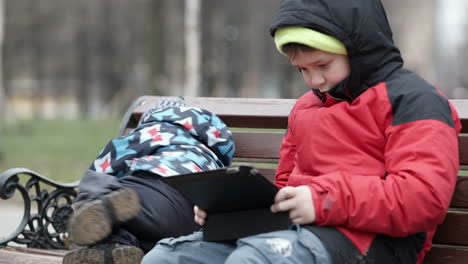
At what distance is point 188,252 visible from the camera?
8.03ft

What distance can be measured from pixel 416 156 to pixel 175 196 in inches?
42.8

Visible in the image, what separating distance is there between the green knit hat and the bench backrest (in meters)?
0.82

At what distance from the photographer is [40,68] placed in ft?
76.5

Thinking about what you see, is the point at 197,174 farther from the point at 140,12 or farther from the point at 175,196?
the point at 140,12

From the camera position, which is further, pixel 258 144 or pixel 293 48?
pixel 258 144

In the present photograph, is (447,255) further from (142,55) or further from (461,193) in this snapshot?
(142,55)

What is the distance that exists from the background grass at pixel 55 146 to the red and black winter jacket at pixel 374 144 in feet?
19.3

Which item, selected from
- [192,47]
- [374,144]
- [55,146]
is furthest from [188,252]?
[192,47]

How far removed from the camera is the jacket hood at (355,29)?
2.33m

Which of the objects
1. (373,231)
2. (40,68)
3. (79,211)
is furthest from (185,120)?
(40,68)

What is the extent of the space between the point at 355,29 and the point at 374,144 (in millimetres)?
340

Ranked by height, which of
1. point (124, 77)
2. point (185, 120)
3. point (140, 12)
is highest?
point (185, 120)

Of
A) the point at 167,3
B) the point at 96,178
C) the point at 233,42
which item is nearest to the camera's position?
the point at 96,178

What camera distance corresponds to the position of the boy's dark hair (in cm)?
238
